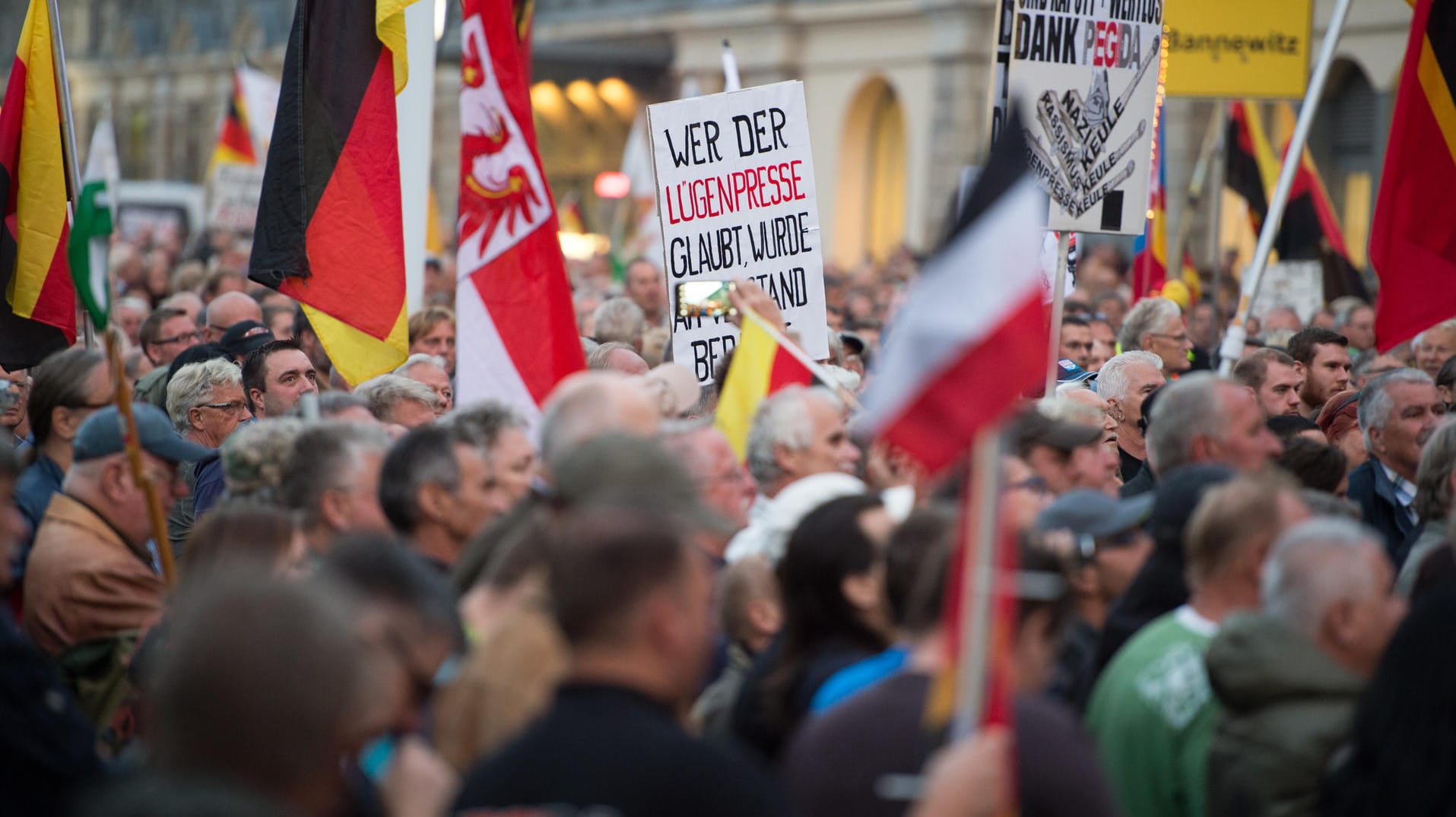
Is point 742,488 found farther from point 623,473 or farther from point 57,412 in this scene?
point 57,412

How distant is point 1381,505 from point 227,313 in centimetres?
705

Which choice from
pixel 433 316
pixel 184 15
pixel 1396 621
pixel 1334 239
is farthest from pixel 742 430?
pixel 184 15

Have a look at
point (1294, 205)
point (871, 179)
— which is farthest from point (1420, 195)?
point (871, 179)

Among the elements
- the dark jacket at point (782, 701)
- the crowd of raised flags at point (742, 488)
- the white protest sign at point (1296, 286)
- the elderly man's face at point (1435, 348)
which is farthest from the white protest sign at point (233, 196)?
the dark jacket at point (782, 701)

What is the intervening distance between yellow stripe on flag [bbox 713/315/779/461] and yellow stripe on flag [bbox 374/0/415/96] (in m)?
1.90

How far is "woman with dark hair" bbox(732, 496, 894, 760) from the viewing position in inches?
152

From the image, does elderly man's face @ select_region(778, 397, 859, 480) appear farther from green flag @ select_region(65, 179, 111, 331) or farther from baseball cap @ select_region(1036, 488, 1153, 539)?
green flag @ select_region(65, 179, 111, 331)

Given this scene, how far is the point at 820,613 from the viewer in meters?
3.93

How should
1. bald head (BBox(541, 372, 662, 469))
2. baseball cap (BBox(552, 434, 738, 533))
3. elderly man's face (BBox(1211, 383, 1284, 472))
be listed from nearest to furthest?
baseball cap (BBox(552, 434, 738, 533)) → bald head (BBox(541, 372, 662, 469)) → elderly man's face (BBox(1211, 383, 1284, 472))

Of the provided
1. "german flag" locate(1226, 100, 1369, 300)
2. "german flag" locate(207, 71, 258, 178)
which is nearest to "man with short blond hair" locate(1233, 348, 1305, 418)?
"german flag" locate(1226, 100, 1369, 300)

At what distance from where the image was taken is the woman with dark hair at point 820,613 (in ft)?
12.7

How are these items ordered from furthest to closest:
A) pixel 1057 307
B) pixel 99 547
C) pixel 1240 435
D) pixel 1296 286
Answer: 1. pixel 1296 286
2. pixel 1057 307
3. pixel 1240 435
4. pixel 99 547

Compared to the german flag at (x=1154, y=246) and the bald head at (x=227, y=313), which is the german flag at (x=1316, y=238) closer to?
the german flag at (x=1154, y=246)

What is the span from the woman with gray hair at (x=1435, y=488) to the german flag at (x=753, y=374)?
201 centimetres
